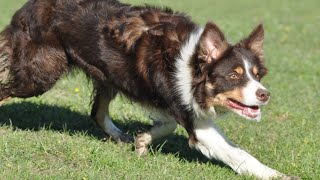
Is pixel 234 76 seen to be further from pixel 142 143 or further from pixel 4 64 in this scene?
pixel 4 64

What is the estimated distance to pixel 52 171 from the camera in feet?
19.8

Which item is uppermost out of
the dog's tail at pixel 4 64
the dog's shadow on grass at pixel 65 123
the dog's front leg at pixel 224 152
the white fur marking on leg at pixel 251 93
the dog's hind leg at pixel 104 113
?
the white fur marking on leg at pixel 251 93

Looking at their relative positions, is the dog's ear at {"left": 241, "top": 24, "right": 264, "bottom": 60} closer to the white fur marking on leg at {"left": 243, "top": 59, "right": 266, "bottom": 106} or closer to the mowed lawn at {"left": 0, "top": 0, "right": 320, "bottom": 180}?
the white fur marking on leg at {"left": 243, "top": 59, "right": 266, "bottom": 106}

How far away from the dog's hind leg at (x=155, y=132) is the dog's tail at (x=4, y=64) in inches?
71.0

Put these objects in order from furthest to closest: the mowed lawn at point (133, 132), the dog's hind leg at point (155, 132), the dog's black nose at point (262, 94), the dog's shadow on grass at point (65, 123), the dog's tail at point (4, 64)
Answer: the dog's shadow on grass at point (65, 123) < the dog's tail at point (4, 64) < the dog's hind leg at point (155, 132) < the mowed lawn at point (133, 132) < the dog's black nose at point (262, 94)

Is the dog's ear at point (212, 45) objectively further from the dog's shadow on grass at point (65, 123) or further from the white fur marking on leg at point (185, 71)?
the dog's shadow on grass at point (65, 123)

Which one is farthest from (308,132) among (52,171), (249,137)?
(52,171)

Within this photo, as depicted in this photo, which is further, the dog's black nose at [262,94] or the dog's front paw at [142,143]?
the dog's front paw at [142,143]

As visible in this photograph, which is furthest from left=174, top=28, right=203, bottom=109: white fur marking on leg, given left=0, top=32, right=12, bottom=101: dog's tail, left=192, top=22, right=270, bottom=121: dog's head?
left=0, top=32, right=12, bottom=101: dog's tail

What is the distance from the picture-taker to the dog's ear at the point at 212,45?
6048mm

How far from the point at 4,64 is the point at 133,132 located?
1.96 m

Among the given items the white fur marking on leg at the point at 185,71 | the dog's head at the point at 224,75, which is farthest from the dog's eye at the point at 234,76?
the white fur marking on leg at the point at 185,71

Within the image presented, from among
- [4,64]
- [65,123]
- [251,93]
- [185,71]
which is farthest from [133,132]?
[251,93]

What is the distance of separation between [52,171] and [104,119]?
6.56 ft
